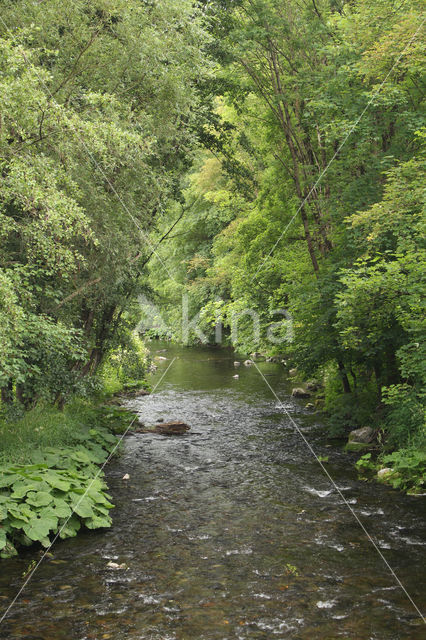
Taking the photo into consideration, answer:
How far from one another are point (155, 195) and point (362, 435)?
691cm

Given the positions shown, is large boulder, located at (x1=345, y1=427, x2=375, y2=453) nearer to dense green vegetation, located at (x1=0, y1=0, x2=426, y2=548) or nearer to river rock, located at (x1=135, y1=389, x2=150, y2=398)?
dense green vegetation, located at (x1=0, y1=0, x2=426, y2=548)

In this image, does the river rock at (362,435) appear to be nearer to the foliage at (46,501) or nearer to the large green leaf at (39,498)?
the foliage at (46,501)

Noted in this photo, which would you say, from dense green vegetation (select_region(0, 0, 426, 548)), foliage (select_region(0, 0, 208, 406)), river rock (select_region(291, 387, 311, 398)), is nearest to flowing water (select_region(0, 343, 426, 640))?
dense green vegetation (select_region(0, 0, 426, 548))

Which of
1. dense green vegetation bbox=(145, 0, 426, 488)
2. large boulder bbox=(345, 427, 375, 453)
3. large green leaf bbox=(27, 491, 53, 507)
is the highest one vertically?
dense green vegetation bbox=(145, 0, 426, 488)

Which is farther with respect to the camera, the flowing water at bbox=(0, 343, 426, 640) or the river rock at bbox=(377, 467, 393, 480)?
the river rock at bbox=(377, 467, 393, 480)

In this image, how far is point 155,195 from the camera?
38.3 feet

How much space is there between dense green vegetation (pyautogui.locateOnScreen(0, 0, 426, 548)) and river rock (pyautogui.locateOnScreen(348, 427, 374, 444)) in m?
0.32

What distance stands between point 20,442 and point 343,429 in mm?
7234

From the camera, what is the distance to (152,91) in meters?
→ 11.2

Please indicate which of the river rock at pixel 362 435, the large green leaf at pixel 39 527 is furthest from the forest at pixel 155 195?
the river rock at pixel 362 435

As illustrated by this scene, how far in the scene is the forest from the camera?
7.75 m

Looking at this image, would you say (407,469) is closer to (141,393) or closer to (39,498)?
(39,498)

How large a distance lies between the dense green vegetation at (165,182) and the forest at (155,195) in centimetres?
5

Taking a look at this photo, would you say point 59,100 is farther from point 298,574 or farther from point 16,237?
point 298,574
